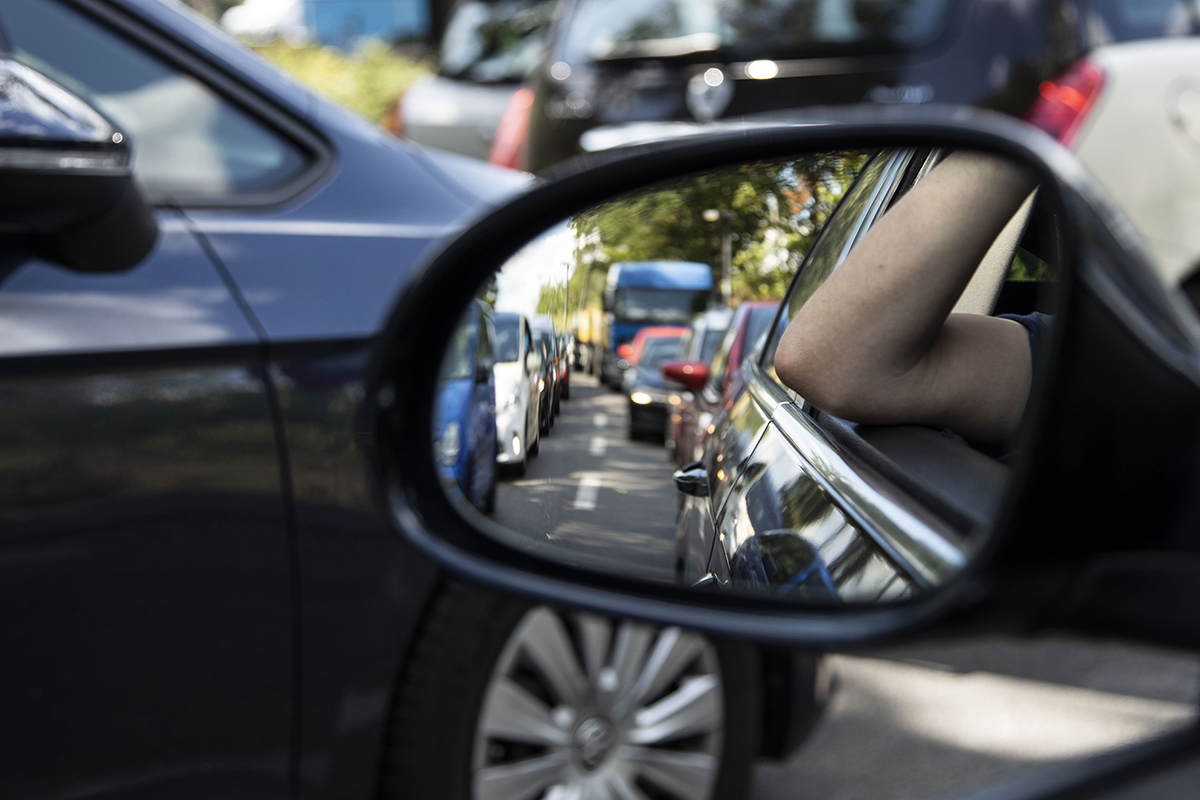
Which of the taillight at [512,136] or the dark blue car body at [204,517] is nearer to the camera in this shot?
the dark blue car body at [204,517]

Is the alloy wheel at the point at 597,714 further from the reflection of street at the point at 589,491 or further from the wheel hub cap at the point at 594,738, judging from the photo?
the reflection of street at the point at 589,491

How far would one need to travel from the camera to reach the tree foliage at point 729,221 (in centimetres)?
106

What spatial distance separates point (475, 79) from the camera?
8.02m

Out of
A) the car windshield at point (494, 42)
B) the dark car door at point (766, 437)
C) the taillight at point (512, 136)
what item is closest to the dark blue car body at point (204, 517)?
the dark car door at point (766, 437)

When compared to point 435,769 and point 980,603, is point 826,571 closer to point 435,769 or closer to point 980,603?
point 980,603

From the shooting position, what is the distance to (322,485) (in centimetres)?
184

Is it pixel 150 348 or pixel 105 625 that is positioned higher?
pixel 150 348

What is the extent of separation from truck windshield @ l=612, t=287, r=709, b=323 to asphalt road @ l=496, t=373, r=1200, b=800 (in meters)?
0.08

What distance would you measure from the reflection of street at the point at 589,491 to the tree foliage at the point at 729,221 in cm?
12

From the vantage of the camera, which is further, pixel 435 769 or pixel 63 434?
pixel 435 769

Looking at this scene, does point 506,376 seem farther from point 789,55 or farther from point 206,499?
point 789,55

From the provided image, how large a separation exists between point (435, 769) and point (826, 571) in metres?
1.26

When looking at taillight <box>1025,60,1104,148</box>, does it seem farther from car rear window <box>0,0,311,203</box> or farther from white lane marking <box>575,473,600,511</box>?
white lane marking <box>575,473,600,511</box>

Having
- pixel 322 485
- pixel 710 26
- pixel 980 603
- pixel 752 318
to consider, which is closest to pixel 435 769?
pixel 322 485
